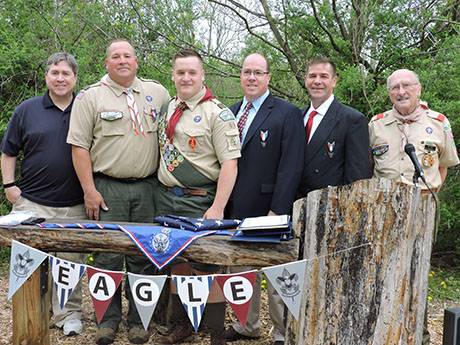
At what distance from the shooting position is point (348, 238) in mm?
3221

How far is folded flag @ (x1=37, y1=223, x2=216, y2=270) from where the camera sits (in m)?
3.42

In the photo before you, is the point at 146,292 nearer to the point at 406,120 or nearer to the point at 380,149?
the point at 380,149

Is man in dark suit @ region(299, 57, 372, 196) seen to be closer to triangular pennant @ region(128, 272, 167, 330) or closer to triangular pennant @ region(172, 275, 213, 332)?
triangular pennant @ region(172, 275, 213, 332)

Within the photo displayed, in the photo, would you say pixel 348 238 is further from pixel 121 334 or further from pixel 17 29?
pixel 17 29

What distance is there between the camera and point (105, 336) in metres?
4.32

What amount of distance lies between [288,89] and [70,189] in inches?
133

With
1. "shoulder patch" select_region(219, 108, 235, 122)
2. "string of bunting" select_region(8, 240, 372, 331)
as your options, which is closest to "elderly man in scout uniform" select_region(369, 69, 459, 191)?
"shoulder patch" select_region(219, 108, 235, 122)

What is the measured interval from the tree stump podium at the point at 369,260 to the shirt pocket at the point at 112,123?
1549 millimetres

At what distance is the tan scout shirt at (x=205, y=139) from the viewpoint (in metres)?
4.06

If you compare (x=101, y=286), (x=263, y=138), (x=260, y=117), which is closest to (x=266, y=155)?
(x=263, y=138)

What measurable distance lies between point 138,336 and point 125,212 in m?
0.91

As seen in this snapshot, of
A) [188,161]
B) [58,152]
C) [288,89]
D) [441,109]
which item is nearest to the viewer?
[188,161]

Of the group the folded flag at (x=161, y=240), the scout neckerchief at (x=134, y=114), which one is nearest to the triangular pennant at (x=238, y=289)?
the folded flag at (x=161, y=240)

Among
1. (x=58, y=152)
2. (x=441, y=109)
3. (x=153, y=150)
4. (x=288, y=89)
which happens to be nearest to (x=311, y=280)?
(x=153, y=150)
